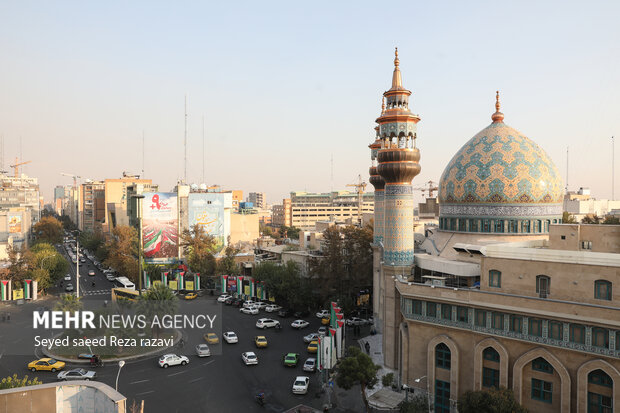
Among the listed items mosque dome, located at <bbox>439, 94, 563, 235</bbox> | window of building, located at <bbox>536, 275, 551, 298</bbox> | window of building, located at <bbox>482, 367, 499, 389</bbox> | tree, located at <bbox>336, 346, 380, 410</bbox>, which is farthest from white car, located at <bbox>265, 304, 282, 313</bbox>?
window of building, located at <bbox>536, 275, 551, 298</bbox>

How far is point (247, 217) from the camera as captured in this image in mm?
84562

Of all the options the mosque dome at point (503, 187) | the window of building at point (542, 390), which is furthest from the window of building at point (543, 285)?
the mosque dome at point (503, 187)

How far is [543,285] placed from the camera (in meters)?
23.8

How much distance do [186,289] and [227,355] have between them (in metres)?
26.1

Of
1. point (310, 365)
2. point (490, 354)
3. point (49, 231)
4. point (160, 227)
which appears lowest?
point (310, 365)

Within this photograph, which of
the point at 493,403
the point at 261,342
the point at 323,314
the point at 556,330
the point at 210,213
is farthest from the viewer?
the point at 210,213

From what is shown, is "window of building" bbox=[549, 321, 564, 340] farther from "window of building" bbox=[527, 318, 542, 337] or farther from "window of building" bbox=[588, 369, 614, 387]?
"window of building" bbox=[588, 369, 614, 387]

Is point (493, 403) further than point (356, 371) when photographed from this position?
No

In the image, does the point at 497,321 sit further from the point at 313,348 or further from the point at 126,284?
the point at 126,284

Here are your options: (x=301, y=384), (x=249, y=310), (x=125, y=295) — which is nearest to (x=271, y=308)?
(x=249, y=310)

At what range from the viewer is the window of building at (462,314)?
1021 inches

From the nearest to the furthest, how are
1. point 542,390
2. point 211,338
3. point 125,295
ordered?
point 542,390 → point 211,338 → point 125,295

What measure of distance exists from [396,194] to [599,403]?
57.4 ft

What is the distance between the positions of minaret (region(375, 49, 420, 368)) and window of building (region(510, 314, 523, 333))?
9023 millimetres
